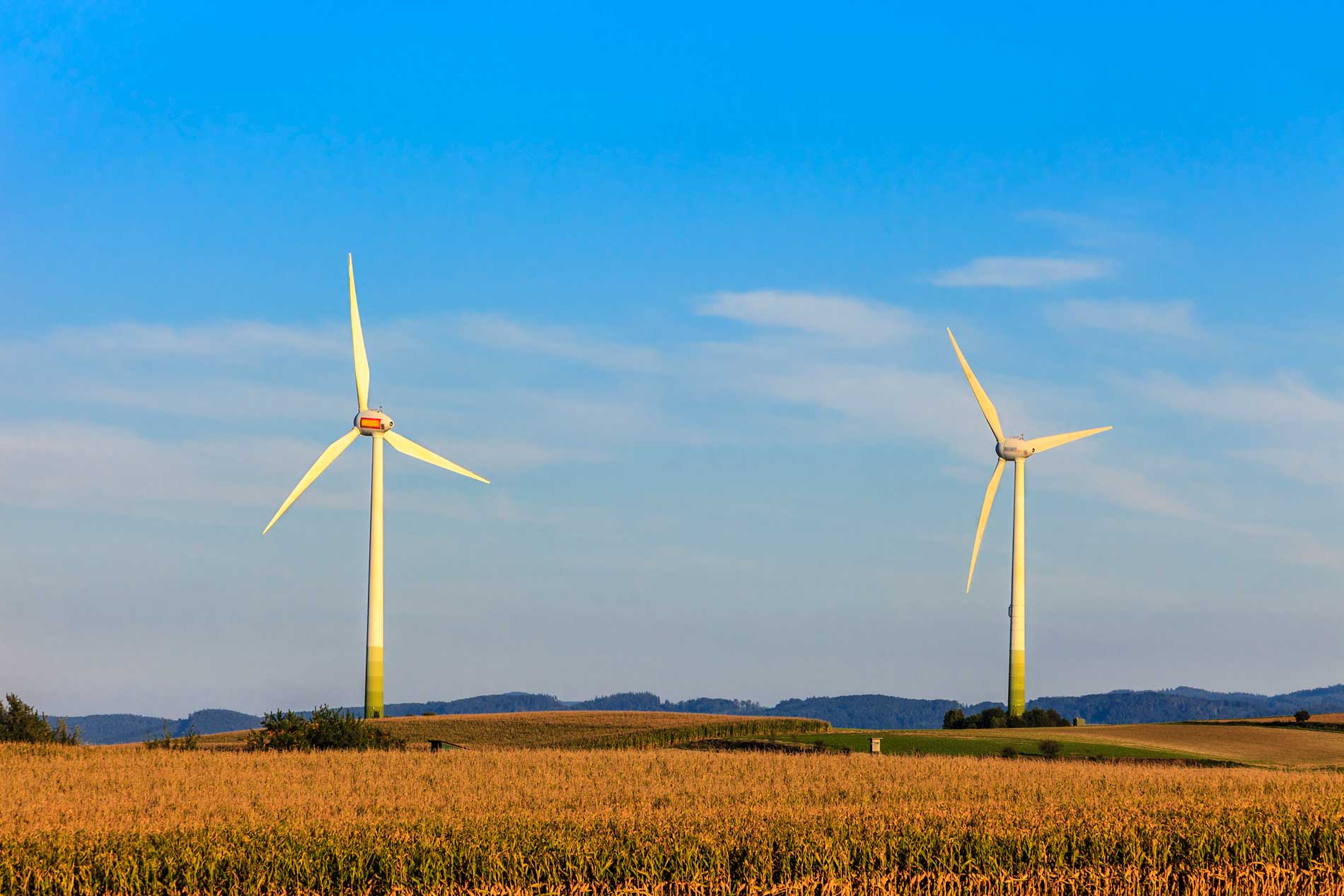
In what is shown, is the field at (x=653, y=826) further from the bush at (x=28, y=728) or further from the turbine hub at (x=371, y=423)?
the turbine hub at (x=371, y=423)

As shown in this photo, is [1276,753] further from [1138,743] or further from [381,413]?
[381,413]

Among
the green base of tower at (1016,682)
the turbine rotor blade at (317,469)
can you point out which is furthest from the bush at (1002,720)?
the turbine rotor blade at (317,469)

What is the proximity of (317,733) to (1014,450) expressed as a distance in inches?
2508

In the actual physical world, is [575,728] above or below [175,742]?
below

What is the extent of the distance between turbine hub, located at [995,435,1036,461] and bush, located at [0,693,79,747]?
227 feet

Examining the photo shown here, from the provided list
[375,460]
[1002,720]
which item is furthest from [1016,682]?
[375,460]

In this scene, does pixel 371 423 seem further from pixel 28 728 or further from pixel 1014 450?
pixel 1014 450

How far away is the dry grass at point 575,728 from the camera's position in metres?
80.4

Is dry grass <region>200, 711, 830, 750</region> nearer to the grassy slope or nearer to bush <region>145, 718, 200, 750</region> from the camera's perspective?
bush <region>145, 718, 200, 750</region>

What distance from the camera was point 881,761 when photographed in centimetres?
5906

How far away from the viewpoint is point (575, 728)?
91.8 meters

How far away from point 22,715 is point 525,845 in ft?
176

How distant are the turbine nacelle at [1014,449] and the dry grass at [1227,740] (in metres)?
21.9

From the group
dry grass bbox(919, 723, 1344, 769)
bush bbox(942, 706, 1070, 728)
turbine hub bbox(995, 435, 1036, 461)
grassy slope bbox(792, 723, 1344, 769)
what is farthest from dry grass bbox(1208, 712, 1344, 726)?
turbine hub bbox(995, 435, 1036, 461)
